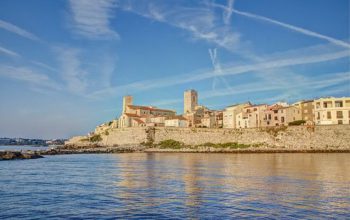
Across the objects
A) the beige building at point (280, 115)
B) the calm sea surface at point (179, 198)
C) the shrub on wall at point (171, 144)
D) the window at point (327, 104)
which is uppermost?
the window at point (327, 104)

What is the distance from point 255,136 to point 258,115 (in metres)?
11.2

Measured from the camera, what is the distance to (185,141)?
83.5 m

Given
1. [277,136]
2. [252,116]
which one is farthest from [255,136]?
[252,116]

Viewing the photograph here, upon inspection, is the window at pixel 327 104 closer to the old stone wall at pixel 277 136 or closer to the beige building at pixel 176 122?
the old stone wall at pixel 277 136

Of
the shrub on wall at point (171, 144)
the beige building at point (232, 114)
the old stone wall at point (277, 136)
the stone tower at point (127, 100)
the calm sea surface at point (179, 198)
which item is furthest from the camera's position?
the stone tower at point (127, 100)

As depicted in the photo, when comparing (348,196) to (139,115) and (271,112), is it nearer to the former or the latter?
(271,112)

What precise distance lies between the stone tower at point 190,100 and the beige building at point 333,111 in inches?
2473

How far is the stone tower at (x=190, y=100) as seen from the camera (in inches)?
5218

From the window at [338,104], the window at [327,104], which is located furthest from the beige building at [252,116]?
the window at [338,104]

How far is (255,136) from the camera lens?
73312 millimetres

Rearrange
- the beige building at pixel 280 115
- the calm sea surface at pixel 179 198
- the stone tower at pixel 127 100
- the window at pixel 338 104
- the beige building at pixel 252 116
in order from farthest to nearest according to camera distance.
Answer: the stone tower at pixel 127 100 < the beige building at pixel 252 116 < the beige building at pixel 280 115 < the window at pixel 338 104 < the calm sea surface at pixel 179 198

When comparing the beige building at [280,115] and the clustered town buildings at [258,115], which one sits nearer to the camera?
the clustered town buildings at [258,115]

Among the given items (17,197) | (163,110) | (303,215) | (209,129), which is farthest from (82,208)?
(163,110)

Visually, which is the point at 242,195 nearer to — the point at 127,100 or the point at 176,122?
the point at 176,122
